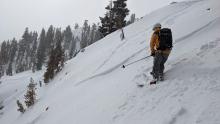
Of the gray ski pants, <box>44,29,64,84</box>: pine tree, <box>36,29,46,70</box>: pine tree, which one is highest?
the gray ski pants

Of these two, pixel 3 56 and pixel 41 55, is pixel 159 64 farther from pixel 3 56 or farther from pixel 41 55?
pixel 3 56

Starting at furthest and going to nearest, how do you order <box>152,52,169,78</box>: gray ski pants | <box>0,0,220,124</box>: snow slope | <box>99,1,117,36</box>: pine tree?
<box>99,1,117,36</box>: pine tree, <box>152,52,169,78</box>: gray ski pants, <box>0,0,220,124</box>: snow slope

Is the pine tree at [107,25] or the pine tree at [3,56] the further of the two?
the pine tree at [3,56]

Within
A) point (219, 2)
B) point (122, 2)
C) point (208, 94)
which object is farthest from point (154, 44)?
point (122, 2)

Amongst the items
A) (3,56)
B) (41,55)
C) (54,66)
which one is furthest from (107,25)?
(3,56)

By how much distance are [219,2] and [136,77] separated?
11867 millimetres

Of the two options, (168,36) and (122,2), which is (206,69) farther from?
(122,2)

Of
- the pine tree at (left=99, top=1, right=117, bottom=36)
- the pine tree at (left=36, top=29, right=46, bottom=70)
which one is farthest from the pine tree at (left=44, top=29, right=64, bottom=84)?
the pine tree at (left=36, top=29, right=46, bottom=70)

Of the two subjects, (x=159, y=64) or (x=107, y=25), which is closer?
(x=159, y=64)

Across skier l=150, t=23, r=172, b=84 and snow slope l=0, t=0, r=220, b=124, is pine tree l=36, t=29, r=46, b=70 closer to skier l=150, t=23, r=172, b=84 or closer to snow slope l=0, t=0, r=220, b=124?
snow slope l=0, t=0, r=220, b=124

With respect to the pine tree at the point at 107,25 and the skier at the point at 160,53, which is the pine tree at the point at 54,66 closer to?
the pine tree at the point at 107,25

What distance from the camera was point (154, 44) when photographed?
38.1 ft

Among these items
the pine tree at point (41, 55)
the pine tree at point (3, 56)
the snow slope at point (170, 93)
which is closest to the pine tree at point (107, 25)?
the snow slope at point (170, 93)

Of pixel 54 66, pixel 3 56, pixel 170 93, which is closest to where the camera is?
pixel 170 93
